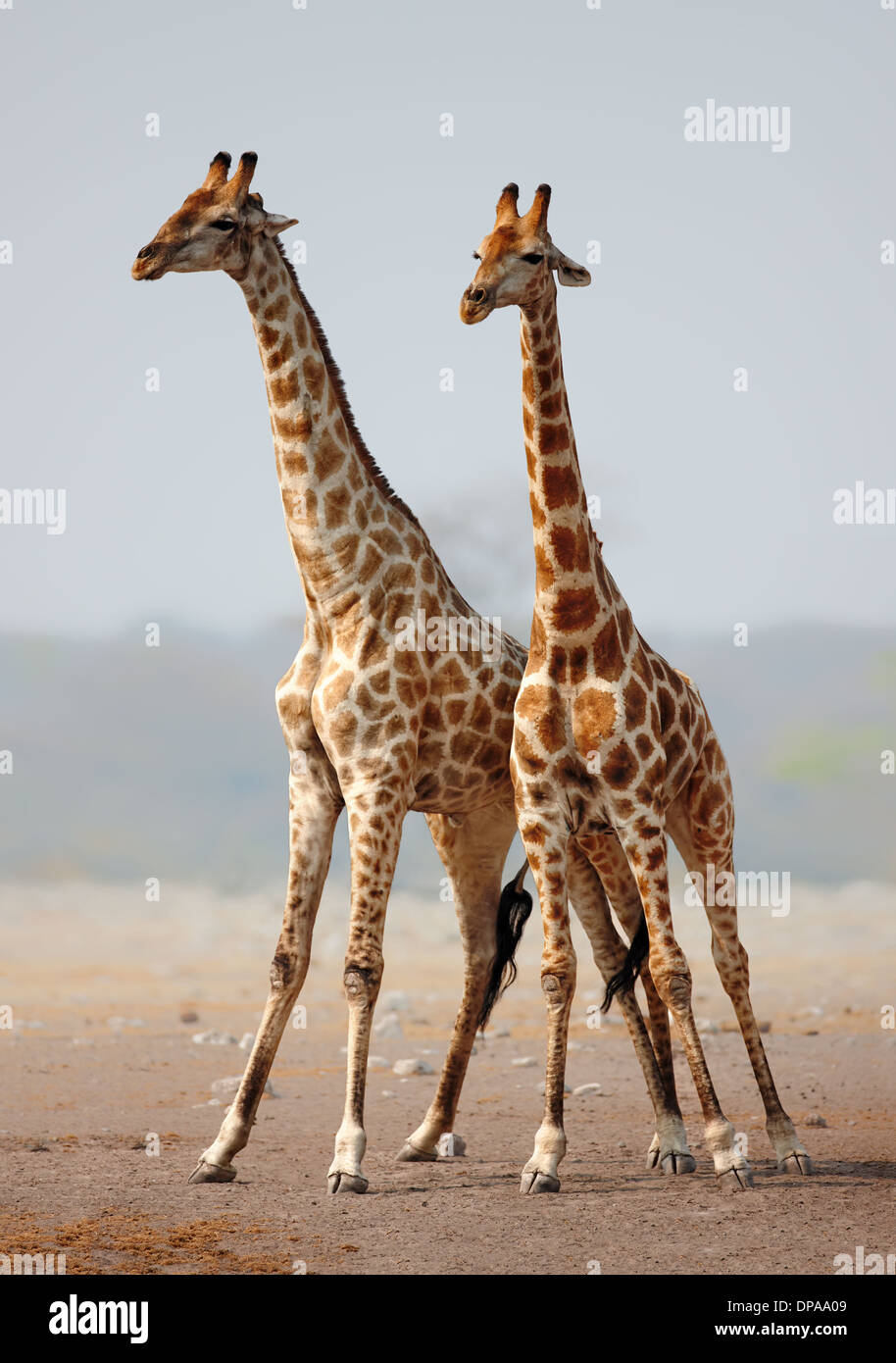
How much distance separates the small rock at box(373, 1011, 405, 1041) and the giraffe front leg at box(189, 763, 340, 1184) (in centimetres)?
961

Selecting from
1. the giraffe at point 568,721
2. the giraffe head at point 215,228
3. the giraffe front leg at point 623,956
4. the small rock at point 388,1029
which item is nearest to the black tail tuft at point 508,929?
the giraffe front leg at point 623,956

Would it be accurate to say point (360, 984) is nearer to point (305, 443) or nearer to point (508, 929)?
point (508, 929)

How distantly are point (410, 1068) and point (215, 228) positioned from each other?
9.85 metres

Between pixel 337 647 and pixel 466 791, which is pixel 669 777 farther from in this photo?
pixel 337 647

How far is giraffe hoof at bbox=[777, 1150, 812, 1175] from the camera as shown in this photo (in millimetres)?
10398

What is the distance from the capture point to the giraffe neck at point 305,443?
34.1 ft

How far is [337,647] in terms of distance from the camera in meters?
10.3

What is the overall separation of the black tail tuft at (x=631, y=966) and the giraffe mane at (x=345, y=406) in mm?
3302

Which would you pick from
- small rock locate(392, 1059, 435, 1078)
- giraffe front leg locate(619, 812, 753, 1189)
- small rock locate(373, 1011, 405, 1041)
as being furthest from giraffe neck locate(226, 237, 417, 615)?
small rock locate(373, 1011, 405, 1041)

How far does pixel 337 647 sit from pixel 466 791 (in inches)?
55.6

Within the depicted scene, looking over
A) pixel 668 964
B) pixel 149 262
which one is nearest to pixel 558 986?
pixel 668 964

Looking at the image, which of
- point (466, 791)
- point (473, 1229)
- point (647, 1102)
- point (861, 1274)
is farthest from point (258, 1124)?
point (861, 1274)

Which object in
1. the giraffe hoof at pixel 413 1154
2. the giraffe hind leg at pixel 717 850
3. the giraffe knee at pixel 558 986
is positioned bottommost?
the giraffe hoof at pixel 413 1154

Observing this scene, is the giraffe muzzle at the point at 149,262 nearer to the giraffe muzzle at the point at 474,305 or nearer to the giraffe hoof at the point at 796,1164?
the giraffe muzzle at the point at 474,305
